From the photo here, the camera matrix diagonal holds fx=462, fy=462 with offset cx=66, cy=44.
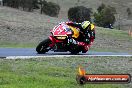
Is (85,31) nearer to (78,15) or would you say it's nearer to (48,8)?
(78,15)

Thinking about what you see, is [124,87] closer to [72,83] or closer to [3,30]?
[72,83]

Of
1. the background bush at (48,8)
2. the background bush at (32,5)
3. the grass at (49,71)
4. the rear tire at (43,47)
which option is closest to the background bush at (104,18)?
the background bush at (48,8)

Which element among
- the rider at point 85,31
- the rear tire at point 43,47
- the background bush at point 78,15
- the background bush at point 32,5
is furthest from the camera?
the background bush at point 78,15

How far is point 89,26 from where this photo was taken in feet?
65.9

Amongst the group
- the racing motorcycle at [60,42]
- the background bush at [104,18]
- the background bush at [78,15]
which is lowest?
the background bush at [104,18]

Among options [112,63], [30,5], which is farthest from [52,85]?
[30,5]

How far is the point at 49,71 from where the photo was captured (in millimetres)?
12336

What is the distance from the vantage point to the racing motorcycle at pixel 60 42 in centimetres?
1929

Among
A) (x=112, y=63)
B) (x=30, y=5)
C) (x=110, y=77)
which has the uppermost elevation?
(x=110, y=77)

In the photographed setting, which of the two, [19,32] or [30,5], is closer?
[19,32]

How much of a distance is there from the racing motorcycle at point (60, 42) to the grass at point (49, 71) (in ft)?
11.9

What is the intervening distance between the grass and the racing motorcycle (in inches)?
143

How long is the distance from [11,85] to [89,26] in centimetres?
1067

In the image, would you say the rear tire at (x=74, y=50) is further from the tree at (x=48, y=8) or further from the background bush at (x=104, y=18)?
the background bush at (x=104, y=18)
